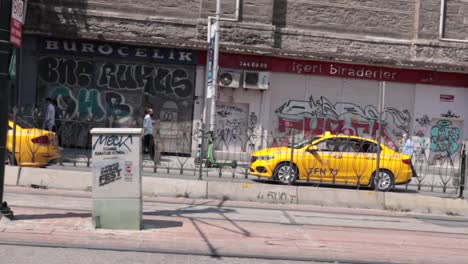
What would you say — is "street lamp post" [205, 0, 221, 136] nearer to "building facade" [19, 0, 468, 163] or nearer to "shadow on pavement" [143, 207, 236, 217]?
"building facade" [19, 0, 468, 163]

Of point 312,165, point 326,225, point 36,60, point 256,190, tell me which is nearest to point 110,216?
point 326,225

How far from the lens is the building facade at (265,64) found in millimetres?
21531

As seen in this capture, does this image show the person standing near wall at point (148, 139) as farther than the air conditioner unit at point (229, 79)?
No

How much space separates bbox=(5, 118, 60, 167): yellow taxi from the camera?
13.5m

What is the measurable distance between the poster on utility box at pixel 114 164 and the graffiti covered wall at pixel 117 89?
13.7 m

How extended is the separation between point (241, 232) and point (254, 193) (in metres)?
3.80

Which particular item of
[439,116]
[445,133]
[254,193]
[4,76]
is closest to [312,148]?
[254,193]

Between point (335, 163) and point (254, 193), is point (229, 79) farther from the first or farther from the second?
point (254, 193)

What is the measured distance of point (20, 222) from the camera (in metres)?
8.19

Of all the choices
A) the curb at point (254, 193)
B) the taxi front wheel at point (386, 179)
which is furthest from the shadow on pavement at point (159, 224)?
the taxi front wheel at point (386, 179)

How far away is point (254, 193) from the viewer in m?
12.4

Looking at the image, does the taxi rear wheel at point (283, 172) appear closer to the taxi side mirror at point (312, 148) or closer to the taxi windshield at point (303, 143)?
the taxi windshield at point (303, 143)

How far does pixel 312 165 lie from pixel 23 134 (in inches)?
287

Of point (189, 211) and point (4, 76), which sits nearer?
point (4, 76)
